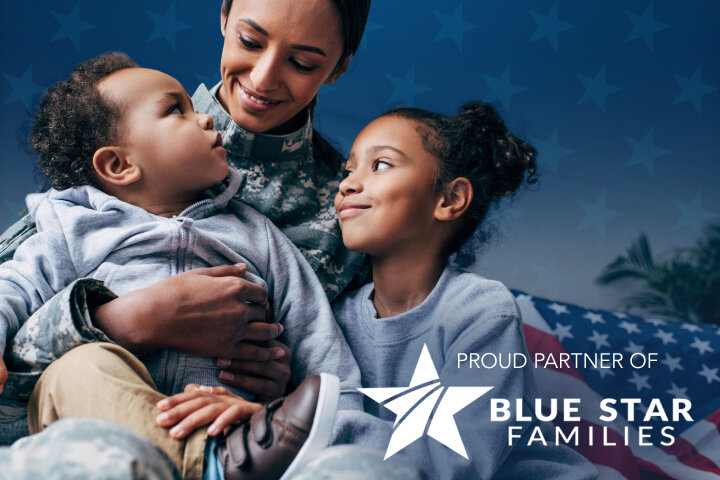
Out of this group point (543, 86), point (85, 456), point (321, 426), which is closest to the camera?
point (85, 456)

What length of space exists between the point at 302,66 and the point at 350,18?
0.36 feet

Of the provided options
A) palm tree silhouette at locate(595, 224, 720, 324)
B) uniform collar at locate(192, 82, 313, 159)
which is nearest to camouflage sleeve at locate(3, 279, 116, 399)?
uniform collar at locate(192, 82, 313, 159)

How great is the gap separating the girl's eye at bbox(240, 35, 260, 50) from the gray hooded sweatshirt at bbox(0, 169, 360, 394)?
7.2 inches

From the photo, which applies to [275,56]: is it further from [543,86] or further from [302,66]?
[543,86]

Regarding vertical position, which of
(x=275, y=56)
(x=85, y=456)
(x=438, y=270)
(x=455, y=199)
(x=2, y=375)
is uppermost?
(x=275, y=56)

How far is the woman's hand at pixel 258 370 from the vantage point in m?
1.15

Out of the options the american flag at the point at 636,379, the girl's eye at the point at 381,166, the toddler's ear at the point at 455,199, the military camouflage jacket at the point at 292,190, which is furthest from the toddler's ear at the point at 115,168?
the american flag at the point at 636,379

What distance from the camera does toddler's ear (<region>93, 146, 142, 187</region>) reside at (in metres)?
1.23

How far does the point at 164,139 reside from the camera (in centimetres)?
122

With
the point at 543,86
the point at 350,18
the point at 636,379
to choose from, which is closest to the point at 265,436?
the point at 350,18

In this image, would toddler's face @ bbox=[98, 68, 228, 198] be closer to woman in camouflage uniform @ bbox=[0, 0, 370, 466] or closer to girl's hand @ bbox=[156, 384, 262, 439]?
woman in camouflage uniform @ bbox=[0, 0, 370, 466]

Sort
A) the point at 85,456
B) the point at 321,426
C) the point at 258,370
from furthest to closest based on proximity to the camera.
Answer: the point at 258,370, the point at 321,426, the point at 85,456

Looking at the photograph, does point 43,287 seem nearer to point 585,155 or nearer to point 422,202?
point 422,202

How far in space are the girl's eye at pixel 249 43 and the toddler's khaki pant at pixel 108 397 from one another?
0.53 meters
